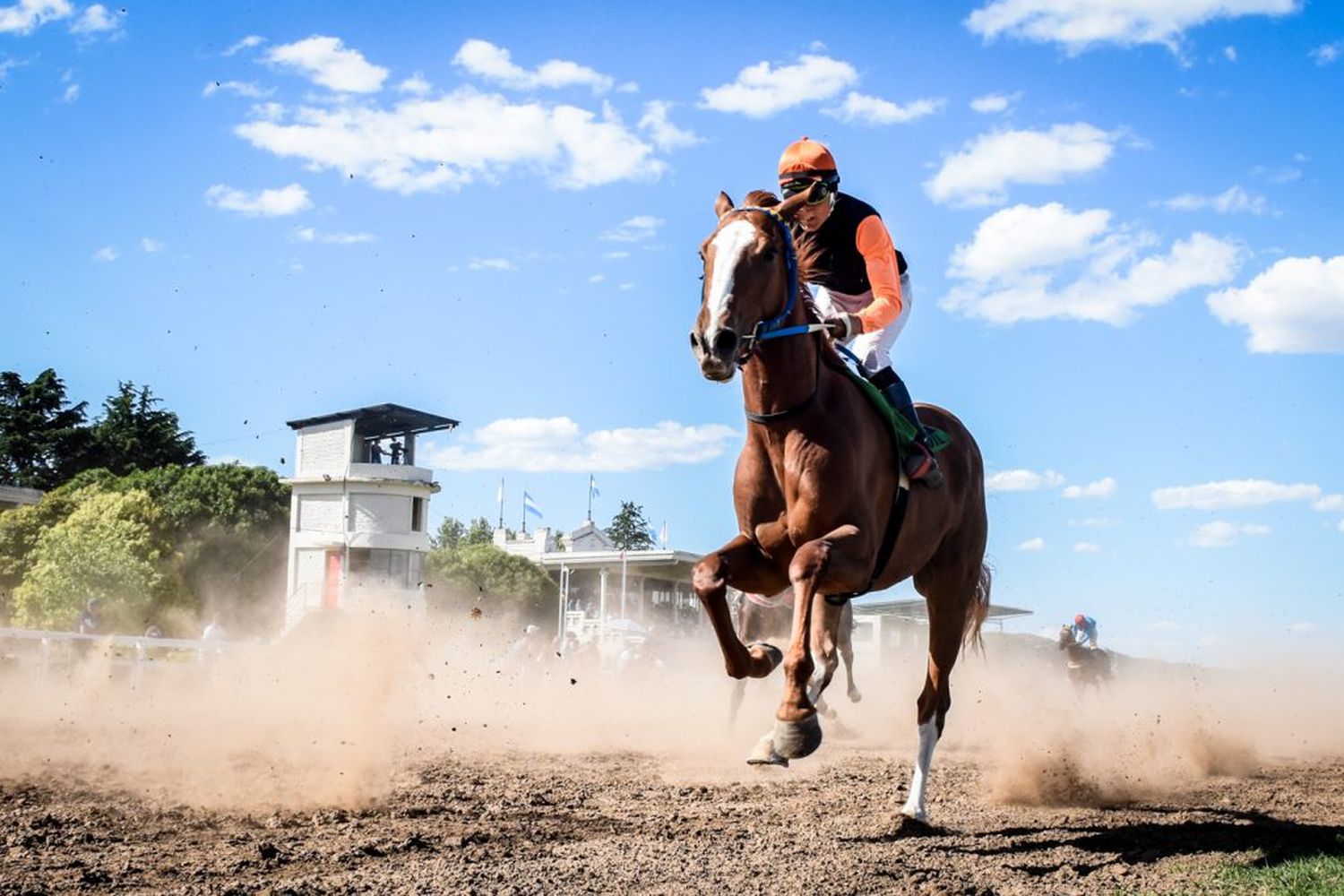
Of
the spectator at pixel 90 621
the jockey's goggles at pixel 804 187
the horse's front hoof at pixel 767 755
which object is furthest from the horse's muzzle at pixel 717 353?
the spectator at pixel 90 621

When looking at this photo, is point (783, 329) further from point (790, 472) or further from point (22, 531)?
point (22, 531)

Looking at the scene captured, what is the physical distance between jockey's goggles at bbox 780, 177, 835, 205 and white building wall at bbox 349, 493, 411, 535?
5577 centimetres

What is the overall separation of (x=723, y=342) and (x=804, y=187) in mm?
1664

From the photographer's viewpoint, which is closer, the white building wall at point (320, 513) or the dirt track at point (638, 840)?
the dirt track at point (638, 840)

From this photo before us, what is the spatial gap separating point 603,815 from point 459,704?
12.8 metres

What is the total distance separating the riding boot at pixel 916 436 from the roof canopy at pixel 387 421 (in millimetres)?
55569

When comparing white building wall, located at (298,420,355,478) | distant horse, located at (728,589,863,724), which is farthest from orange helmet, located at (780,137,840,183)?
white building wall, located at (298,420,355,478)

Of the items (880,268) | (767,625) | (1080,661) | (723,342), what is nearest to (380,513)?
(1080,661)

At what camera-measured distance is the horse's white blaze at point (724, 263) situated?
5.75m

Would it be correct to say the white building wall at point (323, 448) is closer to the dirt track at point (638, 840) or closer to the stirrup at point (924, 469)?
the dirt track at point (638, 840)

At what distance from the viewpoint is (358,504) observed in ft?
198

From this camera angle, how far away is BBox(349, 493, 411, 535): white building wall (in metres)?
60.4

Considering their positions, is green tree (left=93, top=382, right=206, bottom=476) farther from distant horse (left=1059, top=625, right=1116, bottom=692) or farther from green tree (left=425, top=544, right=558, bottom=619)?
distant horse (left=1059, top=625, right=1116, bottom=692)

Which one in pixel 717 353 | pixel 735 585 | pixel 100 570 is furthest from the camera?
pixel 100 570
